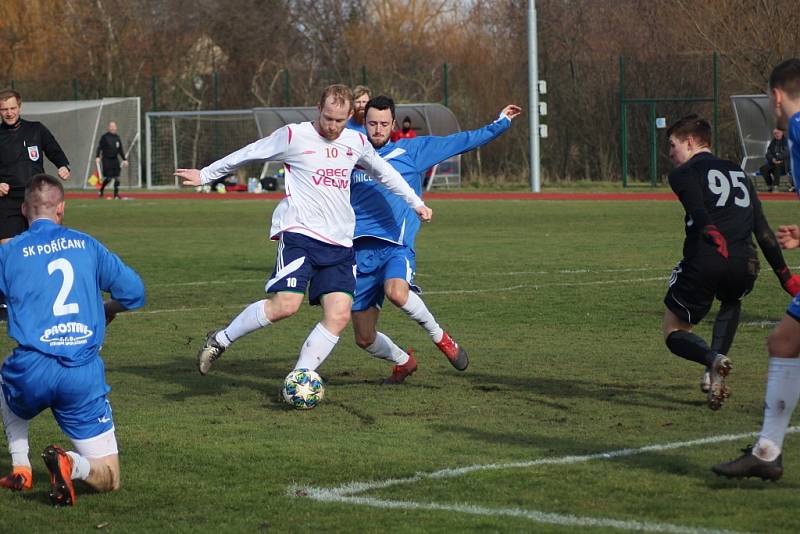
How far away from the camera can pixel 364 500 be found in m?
5.68

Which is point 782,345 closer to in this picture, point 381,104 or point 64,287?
point 64,287

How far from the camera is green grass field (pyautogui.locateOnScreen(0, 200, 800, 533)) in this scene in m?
5.46

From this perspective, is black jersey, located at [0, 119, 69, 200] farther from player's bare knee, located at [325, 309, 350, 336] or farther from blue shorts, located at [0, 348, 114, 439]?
blue shorts, located at [0, 348, 114, 439]

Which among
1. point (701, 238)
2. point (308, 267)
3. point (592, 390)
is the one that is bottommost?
point (592, 390)

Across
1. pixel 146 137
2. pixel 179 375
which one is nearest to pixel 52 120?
pixel 146 137

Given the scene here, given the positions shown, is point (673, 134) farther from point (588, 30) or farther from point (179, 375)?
point (588, 30)

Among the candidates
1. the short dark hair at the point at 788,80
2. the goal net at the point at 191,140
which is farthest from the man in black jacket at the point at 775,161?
the goal net at the point at 191,140

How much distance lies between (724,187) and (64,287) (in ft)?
12.7

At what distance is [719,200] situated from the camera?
24.9 feet

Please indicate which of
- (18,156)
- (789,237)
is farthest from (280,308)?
(18,156)

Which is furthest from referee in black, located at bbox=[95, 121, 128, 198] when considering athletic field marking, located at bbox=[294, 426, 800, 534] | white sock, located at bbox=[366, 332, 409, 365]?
athletic field marking, located at bbox=[294, 426, 800, 534]

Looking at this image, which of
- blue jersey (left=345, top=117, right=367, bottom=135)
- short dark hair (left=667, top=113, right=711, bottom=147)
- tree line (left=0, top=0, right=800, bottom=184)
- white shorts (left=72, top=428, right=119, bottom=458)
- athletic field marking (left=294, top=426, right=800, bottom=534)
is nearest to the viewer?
athletic field marking (left=294, top=426, right=800, bottom=534)

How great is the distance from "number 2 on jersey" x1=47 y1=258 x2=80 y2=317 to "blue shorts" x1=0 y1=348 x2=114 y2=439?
0.73 feet

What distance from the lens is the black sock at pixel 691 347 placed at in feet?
24.5
